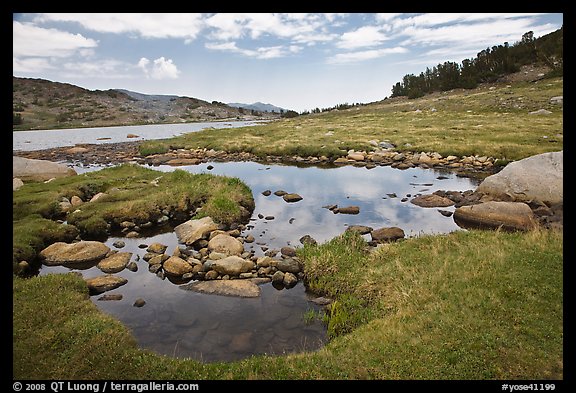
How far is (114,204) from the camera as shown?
2244cm

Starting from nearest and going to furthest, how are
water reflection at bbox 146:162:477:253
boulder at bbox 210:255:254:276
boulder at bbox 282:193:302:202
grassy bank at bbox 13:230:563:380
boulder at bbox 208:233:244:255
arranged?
1. grassy bank at bbox 13:230:563:380
2. boulder at bbox 210:255:254:276
3. boulder at bbox 208:233:244:255
4. water reflection at bbox 146:162:477:253
5. boulder at bbox 282:193:302:202

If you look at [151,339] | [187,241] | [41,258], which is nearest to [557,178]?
[187,241]

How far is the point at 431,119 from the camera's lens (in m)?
65.2

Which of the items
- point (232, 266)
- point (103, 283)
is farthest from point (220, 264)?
point (103, 283)

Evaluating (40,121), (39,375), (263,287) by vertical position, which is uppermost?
(40,121)

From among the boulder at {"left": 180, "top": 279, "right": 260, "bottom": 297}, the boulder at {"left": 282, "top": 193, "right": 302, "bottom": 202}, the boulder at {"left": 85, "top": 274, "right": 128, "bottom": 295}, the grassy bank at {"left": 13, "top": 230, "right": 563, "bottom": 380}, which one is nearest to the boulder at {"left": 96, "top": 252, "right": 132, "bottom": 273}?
the boulder at {"left": 85, "top": 274, "right": 128, "bottom": 295}

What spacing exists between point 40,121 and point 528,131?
634ft

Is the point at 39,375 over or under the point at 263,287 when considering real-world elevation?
over

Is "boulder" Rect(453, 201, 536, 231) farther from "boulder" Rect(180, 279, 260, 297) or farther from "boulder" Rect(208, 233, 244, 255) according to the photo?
"boulder" Rect(208, 233, 244, 255)

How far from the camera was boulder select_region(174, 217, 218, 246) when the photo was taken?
18.3m

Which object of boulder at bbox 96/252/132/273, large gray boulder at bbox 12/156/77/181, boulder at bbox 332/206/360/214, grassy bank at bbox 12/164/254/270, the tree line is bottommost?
boulder at bbox 332/206/360/214

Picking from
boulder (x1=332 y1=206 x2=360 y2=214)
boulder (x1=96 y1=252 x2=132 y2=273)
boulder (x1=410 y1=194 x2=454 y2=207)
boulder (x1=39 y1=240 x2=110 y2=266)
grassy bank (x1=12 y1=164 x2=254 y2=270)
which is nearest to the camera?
boulder (x1=96 y1=252 x2=132 y2=273)

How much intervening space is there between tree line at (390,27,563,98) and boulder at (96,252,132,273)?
97927 millimetres
